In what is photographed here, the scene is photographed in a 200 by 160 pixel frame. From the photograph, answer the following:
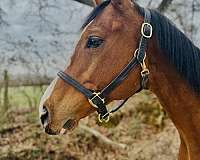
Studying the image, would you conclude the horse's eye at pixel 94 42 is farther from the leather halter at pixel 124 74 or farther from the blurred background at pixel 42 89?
the blurred background at pixel 42 89

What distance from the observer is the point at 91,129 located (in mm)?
6559

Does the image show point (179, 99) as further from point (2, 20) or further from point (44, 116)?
point (2, 20)

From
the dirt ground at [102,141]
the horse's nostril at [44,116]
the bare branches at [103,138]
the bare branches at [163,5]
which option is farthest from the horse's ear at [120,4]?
the bare branches at [103,138]

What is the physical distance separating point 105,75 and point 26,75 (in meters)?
4.18

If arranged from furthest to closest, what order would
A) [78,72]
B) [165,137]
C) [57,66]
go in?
1. [57,66]
2. [165,137]
3. [78,72]

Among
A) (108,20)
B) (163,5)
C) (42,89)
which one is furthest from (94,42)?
(42,89)

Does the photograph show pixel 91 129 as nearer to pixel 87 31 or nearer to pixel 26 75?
pixel 26 75

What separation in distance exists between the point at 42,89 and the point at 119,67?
4.22 metres

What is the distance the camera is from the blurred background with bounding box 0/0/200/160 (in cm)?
615

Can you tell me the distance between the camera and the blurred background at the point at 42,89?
20.2 feet

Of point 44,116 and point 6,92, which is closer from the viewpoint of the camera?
point 44,116

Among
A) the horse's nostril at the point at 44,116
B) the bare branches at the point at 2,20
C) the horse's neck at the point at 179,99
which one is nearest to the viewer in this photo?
the horse's nostril at the point at 44,116

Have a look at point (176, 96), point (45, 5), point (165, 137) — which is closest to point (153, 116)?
point (165, 137)

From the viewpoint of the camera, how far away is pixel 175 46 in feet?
8.45
